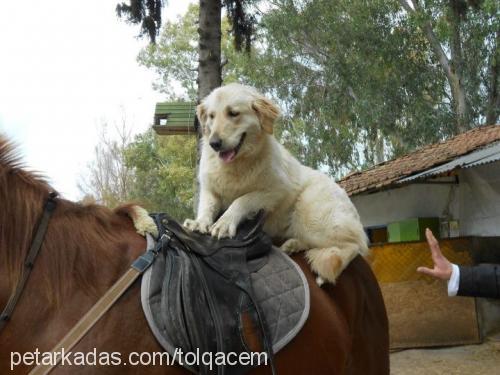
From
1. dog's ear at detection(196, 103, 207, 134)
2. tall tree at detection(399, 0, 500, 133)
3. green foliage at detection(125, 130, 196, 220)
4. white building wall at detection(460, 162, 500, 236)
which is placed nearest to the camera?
dog's ear at detection(196, 103, 207, 134)

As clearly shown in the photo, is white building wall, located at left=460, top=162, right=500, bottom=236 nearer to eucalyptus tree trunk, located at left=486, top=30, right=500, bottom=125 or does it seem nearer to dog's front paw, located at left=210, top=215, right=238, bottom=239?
dog's front paw, located at left=210, top=215, right=238, bottom=239

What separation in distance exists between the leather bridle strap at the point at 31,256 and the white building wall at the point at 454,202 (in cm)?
861

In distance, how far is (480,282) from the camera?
256 cm

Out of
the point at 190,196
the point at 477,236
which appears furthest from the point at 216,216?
the point at 190,196

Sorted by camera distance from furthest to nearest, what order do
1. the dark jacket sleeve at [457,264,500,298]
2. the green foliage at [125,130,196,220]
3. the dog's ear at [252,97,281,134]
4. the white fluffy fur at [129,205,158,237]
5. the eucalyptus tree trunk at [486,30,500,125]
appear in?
the green foliage at [125,130,196,220] → the eucalyptus tree trunk at [486,30,500,125] → the dog's ear at [252,97,281,134] → the dark jacket sleeve at [457,264,500,298] → the white fluffy fur at [129,205,158,237]

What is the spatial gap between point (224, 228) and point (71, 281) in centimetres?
93

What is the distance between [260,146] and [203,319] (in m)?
1.36

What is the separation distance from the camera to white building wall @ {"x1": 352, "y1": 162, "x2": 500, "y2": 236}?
30.9 ft

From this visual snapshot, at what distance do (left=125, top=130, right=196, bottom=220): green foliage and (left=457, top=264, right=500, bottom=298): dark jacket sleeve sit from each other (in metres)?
23.2

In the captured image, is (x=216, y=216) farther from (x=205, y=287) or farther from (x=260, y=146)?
(x=205, y=287)

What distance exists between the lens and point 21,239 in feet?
6.86

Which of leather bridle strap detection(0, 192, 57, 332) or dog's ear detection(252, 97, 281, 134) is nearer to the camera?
leather bridle strap detection(0, 192, 57, 332)

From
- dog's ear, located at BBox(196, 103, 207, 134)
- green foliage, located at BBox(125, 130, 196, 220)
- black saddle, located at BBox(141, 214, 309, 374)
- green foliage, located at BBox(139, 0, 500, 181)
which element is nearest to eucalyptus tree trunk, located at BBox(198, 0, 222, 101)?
dog's ear, located at BBox(196, 103, 207, 134)

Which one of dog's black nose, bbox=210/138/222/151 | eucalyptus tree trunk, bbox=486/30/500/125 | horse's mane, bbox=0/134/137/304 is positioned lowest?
horse's mane, bbox=0/134/137/304
